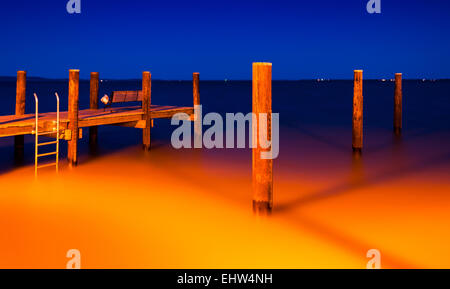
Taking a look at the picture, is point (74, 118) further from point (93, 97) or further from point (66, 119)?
point (93, 97)

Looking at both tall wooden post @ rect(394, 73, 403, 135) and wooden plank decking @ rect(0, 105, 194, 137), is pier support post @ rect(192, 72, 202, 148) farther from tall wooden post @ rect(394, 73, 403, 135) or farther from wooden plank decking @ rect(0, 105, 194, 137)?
tall wooden post @ rect(394, 73, 403, 135)

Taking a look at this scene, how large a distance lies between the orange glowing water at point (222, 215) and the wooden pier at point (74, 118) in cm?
89

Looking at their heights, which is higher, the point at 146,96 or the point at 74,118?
the point at 146,96

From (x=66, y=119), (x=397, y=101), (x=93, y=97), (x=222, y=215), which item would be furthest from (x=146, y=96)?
(x=397, y=101)

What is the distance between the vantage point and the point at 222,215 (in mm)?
7656

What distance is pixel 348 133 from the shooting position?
18.6 metres

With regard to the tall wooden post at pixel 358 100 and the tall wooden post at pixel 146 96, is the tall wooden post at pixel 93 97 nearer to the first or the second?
the tall wooden post at pixel 146 96

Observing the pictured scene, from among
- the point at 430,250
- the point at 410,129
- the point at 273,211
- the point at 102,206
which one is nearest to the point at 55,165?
the point at 102,206

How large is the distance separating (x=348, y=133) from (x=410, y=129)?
285 cm

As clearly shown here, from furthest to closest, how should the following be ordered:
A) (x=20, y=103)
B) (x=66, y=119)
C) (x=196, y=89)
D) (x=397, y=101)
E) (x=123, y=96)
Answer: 1. (x=397, y=101)
2. (x=196, y=89)
3. (x=123, y=96)
4. (x=20, y=103)
5. (x=66, y=119)

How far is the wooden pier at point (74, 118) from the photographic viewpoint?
32.8ft

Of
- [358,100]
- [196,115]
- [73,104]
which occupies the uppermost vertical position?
[196,115]

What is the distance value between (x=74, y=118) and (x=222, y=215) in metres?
4.57

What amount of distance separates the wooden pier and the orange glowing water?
2.92ft
